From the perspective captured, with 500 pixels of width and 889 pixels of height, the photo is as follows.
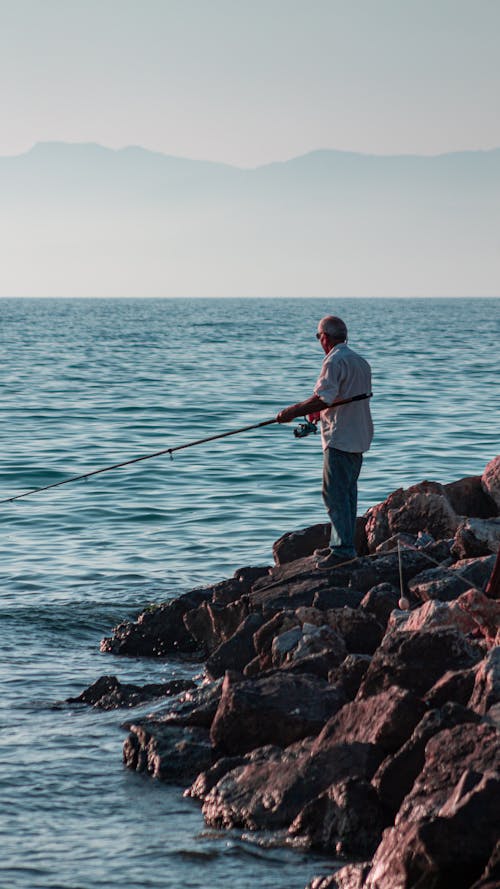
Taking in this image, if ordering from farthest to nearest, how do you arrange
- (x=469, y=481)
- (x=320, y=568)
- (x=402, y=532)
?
(x=469, y=481) → (x=402, y=532) → (x=320, y=568)

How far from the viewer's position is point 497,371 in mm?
36250

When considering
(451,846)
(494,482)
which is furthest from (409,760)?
(494,482)

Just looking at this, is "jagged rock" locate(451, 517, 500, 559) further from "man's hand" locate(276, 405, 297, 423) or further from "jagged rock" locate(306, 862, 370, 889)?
"jagged rock" locate(306, 862, 370, 889)

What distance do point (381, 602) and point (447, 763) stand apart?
2.82 metres

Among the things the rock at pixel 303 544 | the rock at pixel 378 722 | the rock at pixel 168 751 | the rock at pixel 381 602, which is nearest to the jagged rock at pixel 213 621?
the rock at pixel 303 544

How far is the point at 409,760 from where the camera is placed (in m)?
5.91

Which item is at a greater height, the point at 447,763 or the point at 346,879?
the point at 447,763

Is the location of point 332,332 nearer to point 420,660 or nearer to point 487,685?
point 420,660

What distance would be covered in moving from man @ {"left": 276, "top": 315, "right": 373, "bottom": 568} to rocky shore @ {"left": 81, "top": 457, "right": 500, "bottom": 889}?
51 centimetres

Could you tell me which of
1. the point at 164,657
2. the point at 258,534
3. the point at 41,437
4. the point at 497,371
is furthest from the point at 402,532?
the point at 497,371

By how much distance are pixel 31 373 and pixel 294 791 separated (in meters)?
31.4

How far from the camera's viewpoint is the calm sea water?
19.9ft

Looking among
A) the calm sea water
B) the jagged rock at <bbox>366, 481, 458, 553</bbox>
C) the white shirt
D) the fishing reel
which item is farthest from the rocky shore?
the fishing reel

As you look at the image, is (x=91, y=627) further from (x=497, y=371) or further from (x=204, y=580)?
(x=497, y=371)
